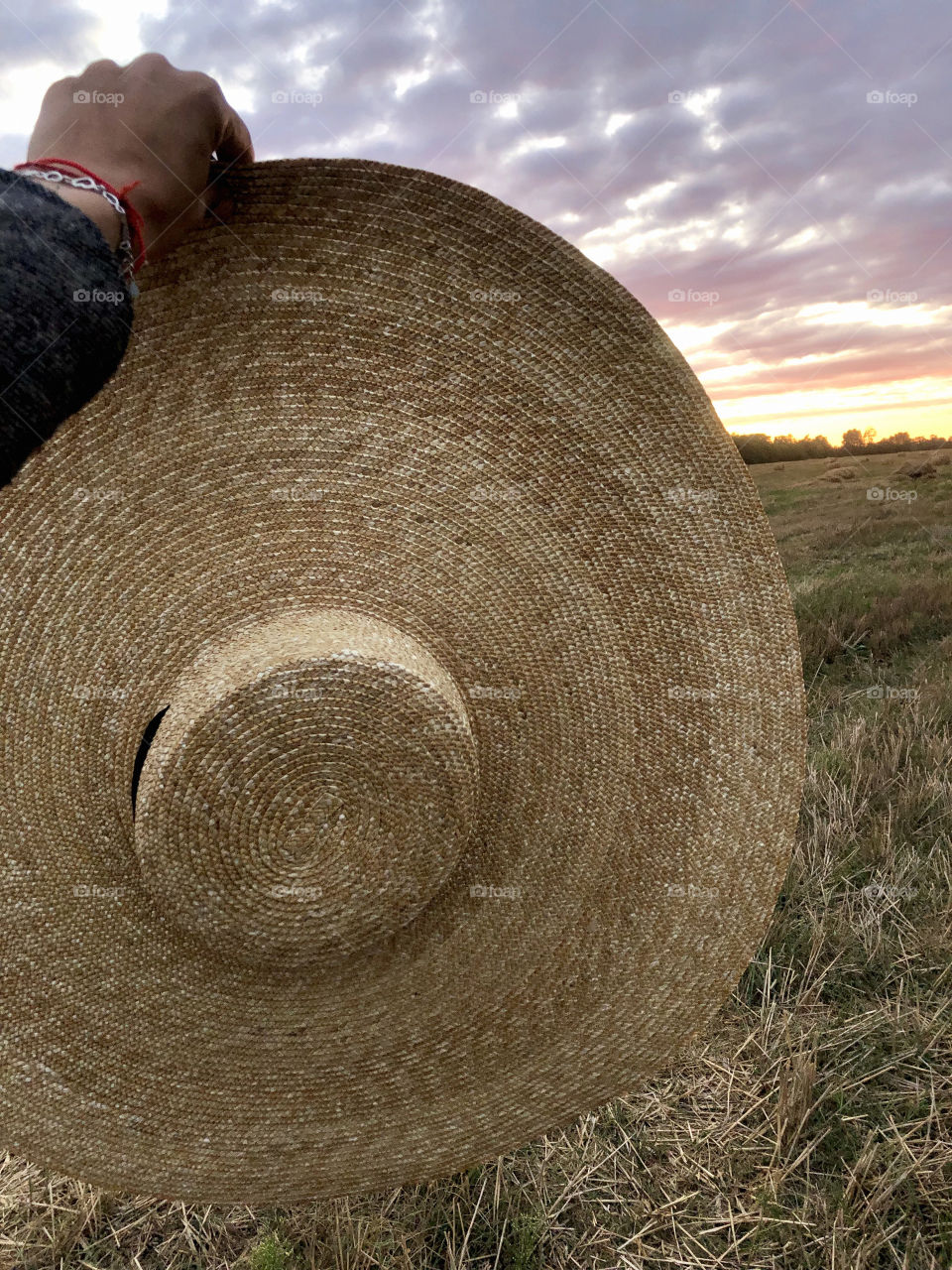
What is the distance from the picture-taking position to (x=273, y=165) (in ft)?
4.72

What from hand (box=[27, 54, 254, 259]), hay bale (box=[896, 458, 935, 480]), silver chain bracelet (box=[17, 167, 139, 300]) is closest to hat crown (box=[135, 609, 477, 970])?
silver chain bracelet (box=[17, 167, 139, 300])

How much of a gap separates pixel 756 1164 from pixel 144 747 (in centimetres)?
198

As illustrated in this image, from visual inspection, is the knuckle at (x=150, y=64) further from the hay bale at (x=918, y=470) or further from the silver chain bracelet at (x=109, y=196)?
the hay bale at (x=918, y=470)

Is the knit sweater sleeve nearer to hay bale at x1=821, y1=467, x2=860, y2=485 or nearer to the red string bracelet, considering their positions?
the red string bracelet

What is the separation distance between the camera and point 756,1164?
2334mm

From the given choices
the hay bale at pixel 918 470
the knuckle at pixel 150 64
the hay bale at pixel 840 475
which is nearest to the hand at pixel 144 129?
the knuckle at pixel 150 64

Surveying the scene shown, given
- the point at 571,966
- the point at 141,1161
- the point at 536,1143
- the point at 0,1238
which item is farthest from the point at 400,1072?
the point at 0,1238

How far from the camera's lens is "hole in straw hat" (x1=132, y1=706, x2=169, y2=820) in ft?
5.34

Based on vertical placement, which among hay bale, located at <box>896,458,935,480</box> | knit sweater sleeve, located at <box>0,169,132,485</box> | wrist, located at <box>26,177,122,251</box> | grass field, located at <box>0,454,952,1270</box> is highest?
wrist, located at <box>26,177,122,251</box>

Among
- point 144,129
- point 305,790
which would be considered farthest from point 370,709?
point 144,129

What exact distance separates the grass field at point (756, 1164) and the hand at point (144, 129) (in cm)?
226

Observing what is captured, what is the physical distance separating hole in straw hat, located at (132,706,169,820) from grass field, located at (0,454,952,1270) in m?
1.26

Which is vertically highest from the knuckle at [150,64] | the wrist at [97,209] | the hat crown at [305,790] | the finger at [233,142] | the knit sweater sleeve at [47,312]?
the knuckle at [150,64]

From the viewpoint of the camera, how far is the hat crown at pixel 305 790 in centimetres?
149
